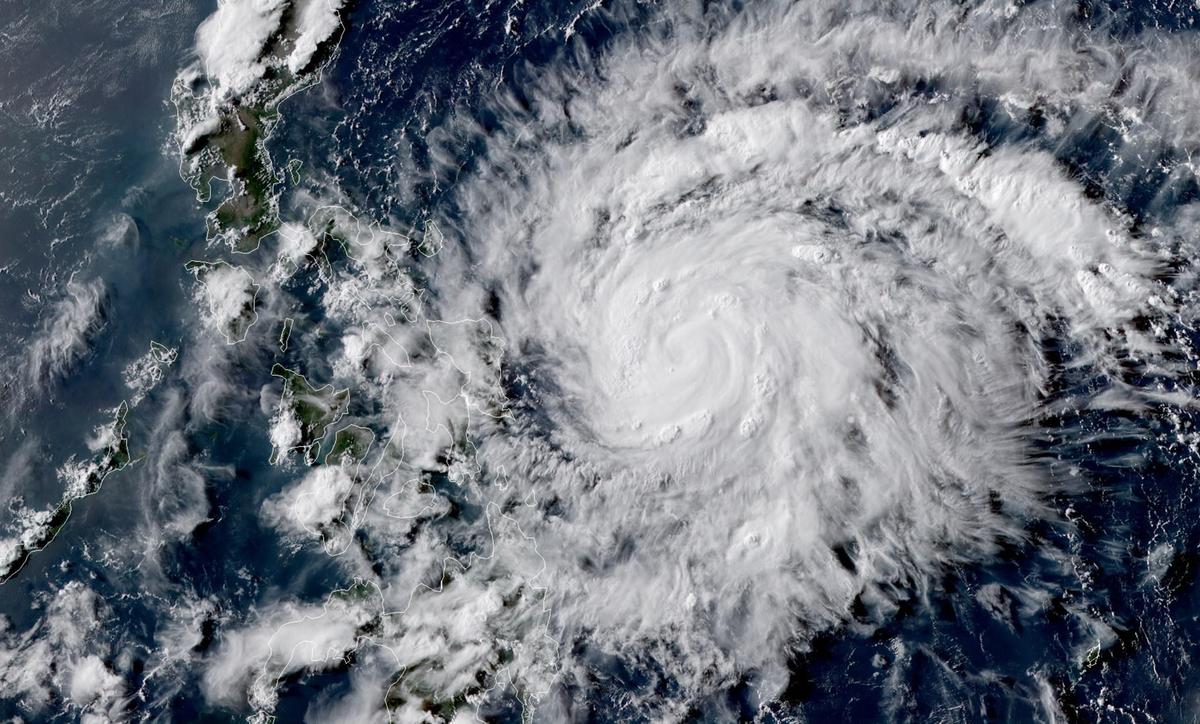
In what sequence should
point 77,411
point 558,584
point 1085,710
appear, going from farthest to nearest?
1. point 77,411
2. point 558,584
3. point 1085,710

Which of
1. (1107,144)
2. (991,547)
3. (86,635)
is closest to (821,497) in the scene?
(991,547)

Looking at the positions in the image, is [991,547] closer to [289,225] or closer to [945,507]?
[945,507]

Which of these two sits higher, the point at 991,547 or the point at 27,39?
the point at 27,39

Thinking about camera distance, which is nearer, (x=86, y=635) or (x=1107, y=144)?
(x=1107, y=144)

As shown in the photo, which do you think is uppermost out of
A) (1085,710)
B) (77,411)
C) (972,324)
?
(77,411)

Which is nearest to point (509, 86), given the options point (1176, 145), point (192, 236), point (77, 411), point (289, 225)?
point (289, 225)

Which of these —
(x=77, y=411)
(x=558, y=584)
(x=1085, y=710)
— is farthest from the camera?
(x=77, y=411)
